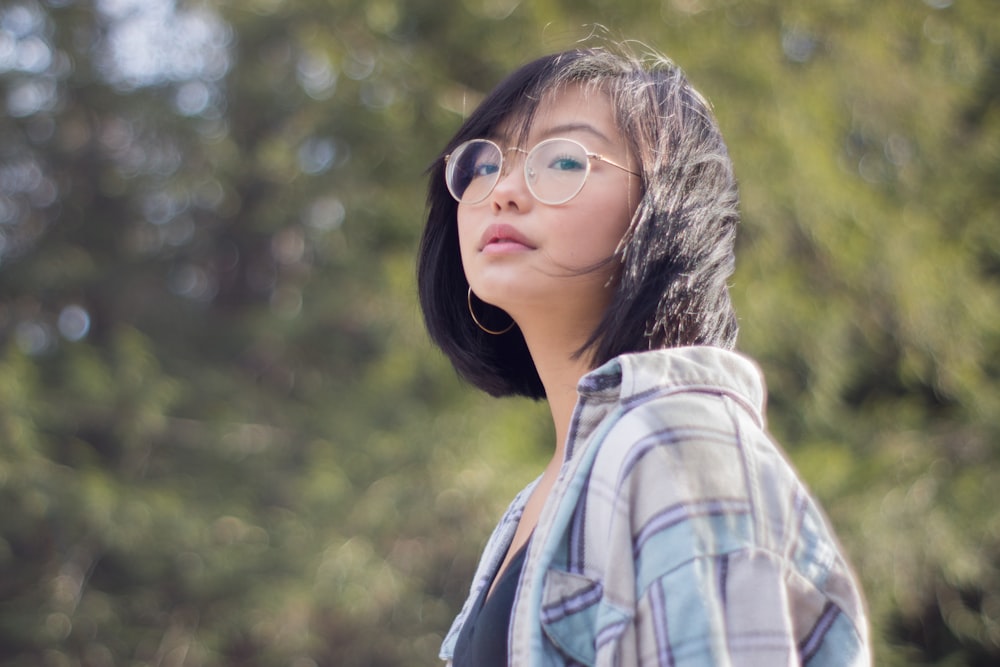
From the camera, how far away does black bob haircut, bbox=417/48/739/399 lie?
981 mm

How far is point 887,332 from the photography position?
4012 millimetres

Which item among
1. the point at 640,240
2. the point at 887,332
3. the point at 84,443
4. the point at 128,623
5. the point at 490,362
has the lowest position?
the point at 128,623

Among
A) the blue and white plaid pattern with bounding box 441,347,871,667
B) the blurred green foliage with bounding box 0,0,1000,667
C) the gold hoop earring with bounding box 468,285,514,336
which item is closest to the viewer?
the blue and white plaid pattern with bounding box 441,347,871,667

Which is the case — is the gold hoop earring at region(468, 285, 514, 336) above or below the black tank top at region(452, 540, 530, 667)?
above

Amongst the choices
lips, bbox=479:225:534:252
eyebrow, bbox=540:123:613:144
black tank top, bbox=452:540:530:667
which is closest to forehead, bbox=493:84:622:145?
eyebrow, bbox=540:123:613:144

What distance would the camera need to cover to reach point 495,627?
94 cm

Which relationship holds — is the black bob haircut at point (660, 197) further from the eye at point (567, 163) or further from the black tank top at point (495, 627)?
the black tank top at point (495, 627)

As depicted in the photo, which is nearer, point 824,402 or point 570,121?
point 570,121

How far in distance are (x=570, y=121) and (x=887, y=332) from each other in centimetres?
331

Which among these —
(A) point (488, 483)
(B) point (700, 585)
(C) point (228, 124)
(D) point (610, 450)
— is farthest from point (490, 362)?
(C) point (228, 124)

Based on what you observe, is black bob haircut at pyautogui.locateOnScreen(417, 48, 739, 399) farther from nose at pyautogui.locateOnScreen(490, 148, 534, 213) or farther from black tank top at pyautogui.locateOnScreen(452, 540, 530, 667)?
black tank top at pyautogui.locateOnScreen(452, 540, 530, 667)

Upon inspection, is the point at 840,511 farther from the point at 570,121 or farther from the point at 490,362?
the point at 570,121

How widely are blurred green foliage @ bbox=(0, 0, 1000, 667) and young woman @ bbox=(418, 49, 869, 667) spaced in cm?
237

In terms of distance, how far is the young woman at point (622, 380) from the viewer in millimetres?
751
